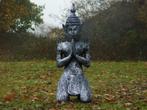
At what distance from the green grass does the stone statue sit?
0.80 ft

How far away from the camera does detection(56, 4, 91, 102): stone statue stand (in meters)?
11.8

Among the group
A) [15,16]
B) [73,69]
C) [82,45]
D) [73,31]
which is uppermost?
[15,16]

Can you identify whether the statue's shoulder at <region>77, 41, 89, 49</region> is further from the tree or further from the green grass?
the tree

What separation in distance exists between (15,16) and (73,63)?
24.0 metres

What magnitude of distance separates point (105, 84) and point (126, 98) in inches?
167

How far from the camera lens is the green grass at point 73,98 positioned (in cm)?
1156

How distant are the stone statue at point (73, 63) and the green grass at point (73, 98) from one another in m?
0.24

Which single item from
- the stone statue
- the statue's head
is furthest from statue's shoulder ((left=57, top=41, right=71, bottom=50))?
the statue's head

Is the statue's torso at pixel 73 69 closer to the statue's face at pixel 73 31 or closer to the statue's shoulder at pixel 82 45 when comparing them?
the statue's shoulder at pixel 82 45

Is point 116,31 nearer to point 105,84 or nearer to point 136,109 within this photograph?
point 105,84

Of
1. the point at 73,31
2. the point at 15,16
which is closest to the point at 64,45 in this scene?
the point at 73,31

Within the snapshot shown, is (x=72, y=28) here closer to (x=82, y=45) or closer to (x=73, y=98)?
(x=82, y=45)

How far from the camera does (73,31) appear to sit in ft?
39.2

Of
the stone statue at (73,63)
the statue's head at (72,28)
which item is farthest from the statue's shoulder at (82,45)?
the statue's head at (72,28)
